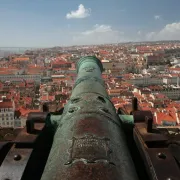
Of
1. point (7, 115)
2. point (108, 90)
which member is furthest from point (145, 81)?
point (7, 115)

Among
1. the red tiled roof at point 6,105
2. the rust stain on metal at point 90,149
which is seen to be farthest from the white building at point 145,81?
the rust stain on metal at point 90,149

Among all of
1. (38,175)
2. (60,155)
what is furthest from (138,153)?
(60,155)

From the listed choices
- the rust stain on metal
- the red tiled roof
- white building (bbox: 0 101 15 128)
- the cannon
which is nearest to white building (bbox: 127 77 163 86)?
the red tiled roof

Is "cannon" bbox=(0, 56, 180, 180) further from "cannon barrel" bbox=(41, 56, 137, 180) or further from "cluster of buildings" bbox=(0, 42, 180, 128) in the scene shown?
Answer: "cluster of buildings" bbox=(0, 42, 180, 128)

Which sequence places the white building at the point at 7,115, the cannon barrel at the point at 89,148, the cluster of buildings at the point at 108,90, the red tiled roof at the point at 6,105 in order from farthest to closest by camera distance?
1. the red tiled roof at the point at 6,105
2. the white building at the point at 7,115
3. the cluster of buildings at the point at 108,90
4. the cannon barrel at the point at 89,148

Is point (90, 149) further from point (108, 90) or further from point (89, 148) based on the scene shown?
point (108, 90)

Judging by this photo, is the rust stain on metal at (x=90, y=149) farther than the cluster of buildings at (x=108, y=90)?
No

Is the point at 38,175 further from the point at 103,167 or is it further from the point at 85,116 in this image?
the point at 103,167

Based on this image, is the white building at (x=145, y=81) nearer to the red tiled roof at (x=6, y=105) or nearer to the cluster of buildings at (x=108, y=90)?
the cluster of buildings at (x=108, y=90)
